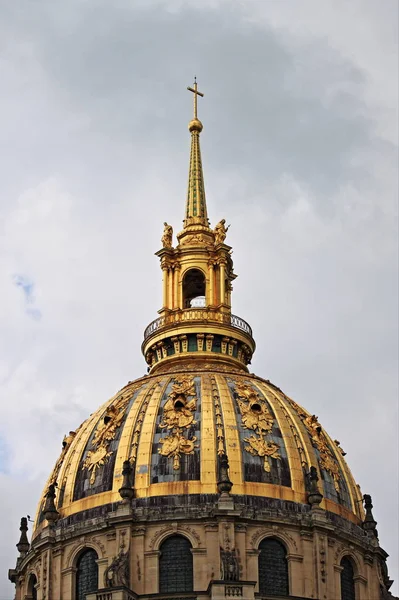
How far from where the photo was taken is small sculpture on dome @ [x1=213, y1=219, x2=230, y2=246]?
12444cm

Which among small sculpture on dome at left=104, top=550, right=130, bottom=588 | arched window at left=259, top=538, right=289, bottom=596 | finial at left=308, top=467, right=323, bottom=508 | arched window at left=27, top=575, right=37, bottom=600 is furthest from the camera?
arched window at left=27, top=575, right=37, bottom=600

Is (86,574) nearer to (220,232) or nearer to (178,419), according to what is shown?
(178,419)

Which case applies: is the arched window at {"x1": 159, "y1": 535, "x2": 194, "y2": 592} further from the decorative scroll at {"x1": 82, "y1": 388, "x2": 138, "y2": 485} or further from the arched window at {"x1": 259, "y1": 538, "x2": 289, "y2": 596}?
the decorative scroll at {"x1": 82, "y1": 388, "x2": 138, "y2": 485}

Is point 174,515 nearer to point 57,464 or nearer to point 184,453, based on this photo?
point 184,453

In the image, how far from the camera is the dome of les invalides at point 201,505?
105375 mm

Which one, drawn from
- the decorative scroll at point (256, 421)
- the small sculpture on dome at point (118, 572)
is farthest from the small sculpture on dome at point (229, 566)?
the decorative scroll at point (256, 421)

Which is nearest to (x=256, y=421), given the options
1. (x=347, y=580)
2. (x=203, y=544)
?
(x=203, y=544)

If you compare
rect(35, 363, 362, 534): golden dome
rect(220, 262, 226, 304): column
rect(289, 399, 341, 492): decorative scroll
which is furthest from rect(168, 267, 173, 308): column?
rect(289, 399, 341, 492): decorative scroll

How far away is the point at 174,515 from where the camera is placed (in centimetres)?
10625

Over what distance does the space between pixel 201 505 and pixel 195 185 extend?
30.3m

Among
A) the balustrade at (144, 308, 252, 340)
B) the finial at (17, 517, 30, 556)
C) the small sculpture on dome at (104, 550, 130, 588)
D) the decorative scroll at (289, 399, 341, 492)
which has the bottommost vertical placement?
the small sculpture on dome at (104, 550, 130, 588)

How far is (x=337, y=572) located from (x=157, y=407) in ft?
46.4

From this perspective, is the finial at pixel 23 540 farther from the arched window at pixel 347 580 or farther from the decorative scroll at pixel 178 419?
the arched window at pixel 347 580

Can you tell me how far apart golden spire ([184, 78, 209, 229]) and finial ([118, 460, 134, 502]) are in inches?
943
